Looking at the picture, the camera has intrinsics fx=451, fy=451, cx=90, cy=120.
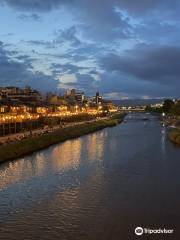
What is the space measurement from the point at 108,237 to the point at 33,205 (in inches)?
258

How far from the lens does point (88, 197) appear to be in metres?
26.0

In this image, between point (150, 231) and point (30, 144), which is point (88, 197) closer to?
point (150, 231)

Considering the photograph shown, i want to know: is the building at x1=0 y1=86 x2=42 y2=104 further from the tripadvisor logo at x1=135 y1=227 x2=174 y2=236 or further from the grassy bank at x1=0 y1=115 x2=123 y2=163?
the tripadvisor logo at x1=135 y1=227 x2=174 y2=236

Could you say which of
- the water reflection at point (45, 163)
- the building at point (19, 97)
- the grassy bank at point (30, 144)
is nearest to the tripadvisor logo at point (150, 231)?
the water reflection at point (45, 163)

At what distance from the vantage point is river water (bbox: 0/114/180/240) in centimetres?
2050

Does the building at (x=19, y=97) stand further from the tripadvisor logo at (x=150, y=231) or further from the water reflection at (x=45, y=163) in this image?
the tripadvisor logo at (x=150, y=231)

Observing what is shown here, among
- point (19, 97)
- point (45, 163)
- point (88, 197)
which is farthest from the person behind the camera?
point (19, 97)

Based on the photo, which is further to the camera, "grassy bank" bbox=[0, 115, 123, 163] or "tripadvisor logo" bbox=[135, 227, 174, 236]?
"grassy bank" bbox=[0, 115, 123, 163]

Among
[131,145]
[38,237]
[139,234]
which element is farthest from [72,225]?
[131,145]

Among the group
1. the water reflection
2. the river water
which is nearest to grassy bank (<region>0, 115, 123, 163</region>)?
the water reflection

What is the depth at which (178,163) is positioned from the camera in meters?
39.9

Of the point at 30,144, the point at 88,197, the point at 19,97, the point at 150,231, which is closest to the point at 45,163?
the point at 30,144

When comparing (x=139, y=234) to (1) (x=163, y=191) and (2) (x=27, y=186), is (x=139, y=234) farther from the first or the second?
(2) (x=27, y=186)

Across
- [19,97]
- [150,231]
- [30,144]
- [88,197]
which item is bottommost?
[150,231]
